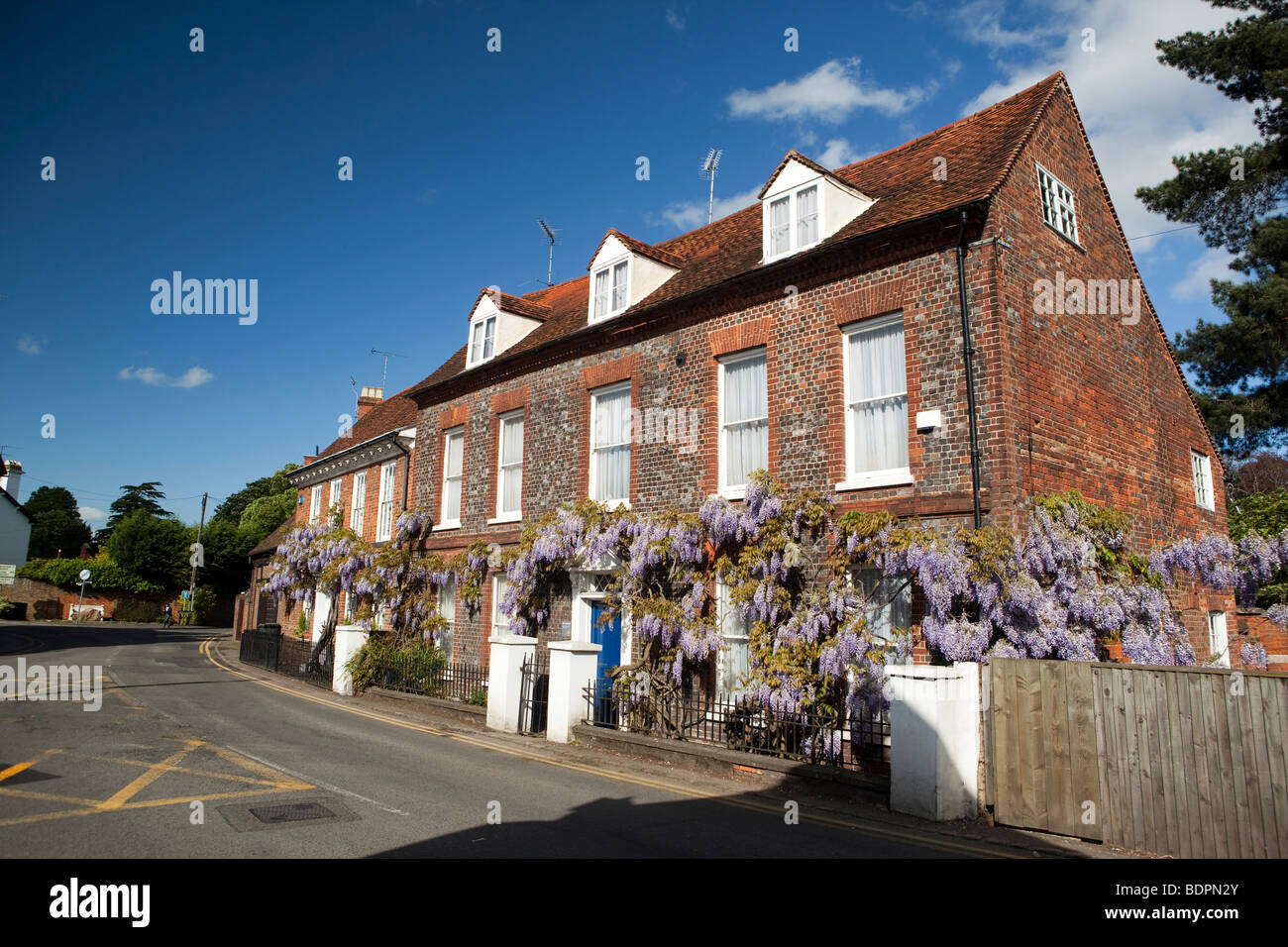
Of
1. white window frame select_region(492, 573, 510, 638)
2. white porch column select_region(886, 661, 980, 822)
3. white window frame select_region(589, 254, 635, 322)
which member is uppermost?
white window frame select_region(589, 254, 635, 322)

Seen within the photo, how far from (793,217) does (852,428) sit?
406 centimetres

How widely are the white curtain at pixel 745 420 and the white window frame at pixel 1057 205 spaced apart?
16.5 feet

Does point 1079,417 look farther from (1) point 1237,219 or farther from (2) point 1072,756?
(1) point 1237,219

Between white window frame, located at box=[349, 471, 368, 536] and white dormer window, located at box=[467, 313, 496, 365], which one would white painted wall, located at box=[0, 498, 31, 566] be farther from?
white dormer window, located at box=[467, 313, 496, 365]

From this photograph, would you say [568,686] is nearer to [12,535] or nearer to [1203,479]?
[1203,479]

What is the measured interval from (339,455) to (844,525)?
2168 centimetres

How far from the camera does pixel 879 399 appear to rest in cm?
1171

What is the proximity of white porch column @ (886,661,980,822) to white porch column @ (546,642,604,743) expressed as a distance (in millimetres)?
5649

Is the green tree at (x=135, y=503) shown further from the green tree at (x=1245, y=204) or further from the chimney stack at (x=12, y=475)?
the green tree at (x=1245, y=204)

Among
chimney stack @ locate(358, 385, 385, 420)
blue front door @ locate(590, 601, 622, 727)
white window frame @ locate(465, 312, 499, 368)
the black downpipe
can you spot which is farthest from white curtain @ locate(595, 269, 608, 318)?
chimney stack @ locate(358, 385, 385, 420)

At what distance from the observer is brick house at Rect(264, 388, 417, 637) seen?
942 inches

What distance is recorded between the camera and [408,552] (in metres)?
21.1

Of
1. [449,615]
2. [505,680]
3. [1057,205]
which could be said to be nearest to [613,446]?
[505,680]
